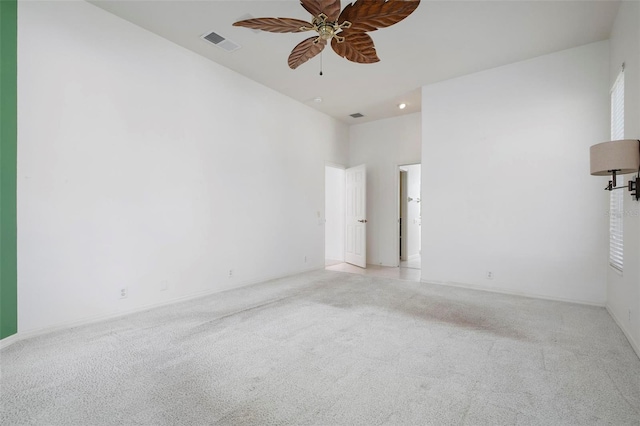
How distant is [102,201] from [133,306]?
124 centimetres

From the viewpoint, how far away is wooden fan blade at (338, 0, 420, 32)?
6.91 ft

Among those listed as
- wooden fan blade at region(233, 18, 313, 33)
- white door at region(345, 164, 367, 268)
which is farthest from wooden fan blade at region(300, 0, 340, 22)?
A: white door at region(345, 164, 367, 268)

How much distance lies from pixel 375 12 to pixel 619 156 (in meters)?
2.38

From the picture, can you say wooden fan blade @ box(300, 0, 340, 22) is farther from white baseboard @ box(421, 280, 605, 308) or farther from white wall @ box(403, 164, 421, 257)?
white wall @ box(403, 164, 421, 257)

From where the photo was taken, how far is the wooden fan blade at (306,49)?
9.08 feet

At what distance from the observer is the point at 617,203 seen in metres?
3.54

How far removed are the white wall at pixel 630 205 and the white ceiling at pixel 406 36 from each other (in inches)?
15.6

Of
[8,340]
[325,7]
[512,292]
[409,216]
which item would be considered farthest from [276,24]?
[409,216]

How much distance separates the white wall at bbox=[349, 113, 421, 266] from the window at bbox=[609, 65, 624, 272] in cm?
327

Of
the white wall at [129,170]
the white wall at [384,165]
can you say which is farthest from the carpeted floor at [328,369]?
the white wall at [384,165]

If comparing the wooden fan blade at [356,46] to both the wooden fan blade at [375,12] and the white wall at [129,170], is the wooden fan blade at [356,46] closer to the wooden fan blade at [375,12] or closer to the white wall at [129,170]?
the wooden fan blade at [375,12]

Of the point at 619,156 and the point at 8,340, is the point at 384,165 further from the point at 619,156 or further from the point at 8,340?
the point at 8,340

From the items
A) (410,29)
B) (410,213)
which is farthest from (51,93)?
(410,213)

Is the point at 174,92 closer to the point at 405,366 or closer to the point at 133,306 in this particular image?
the point at 133,306
